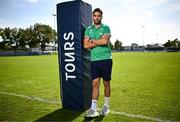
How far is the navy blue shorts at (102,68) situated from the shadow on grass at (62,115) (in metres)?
0.80

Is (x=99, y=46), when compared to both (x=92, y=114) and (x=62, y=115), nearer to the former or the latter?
(x=92, y=114)

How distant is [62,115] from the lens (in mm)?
4039

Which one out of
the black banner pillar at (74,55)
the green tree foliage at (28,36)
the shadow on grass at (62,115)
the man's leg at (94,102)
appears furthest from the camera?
the green tree foliage at (28,36)

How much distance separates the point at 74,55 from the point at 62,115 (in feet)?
3.80

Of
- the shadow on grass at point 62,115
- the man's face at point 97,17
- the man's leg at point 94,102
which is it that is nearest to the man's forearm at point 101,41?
the man's face at point 97,17

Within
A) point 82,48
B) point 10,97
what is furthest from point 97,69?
point 10,97

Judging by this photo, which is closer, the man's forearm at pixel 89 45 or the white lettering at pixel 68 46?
the man's forearm at pixel 89 45

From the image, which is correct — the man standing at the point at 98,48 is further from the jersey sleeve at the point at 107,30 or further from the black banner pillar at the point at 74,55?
the black banner pillar at the point at 74,55

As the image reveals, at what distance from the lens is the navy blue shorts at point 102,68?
4.04 meters

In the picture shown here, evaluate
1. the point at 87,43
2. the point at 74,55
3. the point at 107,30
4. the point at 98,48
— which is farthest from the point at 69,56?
the point at 107,30

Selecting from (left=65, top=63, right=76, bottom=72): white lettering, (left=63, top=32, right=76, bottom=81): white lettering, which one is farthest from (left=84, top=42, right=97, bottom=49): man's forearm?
(left=65, top=63, right=76, bottom=72): white lettering

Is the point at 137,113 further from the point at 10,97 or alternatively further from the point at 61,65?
the point at 10,97

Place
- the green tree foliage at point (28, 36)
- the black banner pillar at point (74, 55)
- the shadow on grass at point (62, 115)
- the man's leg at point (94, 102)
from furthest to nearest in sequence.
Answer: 1. the green tree foliage at point (28, 36)
2. the black banner pillar at point (74, 55)
3. the man's leg at point (94, 102)
4. the shadow on grass at point (62, 115)

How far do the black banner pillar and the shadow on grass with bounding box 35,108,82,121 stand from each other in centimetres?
19
